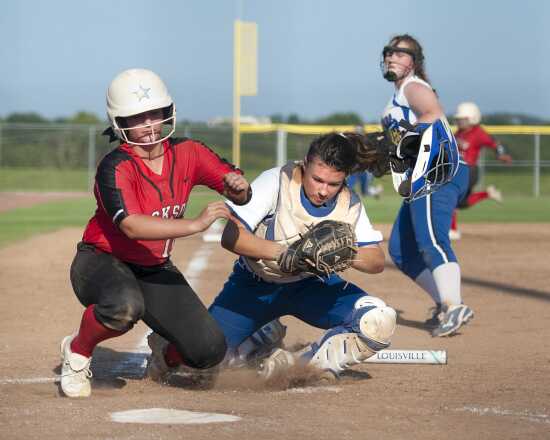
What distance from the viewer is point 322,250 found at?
4562 mm

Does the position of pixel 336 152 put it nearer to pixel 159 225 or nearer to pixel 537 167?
pixel 159 225

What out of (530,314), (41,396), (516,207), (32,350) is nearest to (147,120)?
(41,396)

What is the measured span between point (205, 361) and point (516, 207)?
16.0 m

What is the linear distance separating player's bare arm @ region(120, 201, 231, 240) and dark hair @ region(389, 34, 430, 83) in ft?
9.21

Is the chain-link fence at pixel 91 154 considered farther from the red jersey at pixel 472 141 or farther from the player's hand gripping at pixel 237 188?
the player's hand gripping at pixel 237 188

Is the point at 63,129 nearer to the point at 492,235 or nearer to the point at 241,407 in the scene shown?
the point at 492,235

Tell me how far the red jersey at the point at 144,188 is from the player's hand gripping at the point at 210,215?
1.14 ft

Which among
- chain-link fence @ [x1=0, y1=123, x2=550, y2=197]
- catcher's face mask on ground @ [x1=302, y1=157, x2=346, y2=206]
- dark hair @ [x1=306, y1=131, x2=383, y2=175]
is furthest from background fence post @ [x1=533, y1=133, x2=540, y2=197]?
catcher's face mask on ground @ [x1=302, y1=157, x2=346, y2=206]

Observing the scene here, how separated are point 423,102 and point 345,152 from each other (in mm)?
1928

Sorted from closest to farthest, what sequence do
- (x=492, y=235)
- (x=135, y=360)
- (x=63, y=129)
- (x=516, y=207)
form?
1. (x=135, y=360)
2. (x=492, y=235)
3. (x=516, y=207)
4. (x=63, y=129)

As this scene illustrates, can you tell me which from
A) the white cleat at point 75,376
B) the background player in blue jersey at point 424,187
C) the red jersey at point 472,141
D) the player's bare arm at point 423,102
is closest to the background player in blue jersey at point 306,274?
the white cleat at point 75,376

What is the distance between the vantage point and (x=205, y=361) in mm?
4859

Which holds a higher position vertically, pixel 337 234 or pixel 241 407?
pixel 337 234

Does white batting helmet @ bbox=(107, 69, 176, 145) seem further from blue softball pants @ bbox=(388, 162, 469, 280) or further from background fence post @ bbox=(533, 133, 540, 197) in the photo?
background fence post @ bbox=(533, 133, 540, 197)
